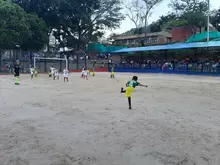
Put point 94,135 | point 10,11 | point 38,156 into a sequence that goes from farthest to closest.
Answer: point 10,11 < point 94,135 < point 38,156

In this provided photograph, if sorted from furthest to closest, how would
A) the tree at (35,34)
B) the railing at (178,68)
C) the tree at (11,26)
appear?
1. the tree at (35,34)
2. the tree at (11,26)
3. the railing at (178,68)

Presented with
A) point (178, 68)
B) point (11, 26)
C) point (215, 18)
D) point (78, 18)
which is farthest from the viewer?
point (215, 18)

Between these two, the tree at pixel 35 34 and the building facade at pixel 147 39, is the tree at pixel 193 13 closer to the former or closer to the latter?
the building facade at pixel 147 39

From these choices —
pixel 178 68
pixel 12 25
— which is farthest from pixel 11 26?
pixel 178 68

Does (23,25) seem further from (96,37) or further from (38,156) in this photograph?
(38,156)

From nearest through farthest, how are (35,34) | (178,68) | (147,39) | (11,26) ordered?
(178,68) → (11,26) → (35,34) → (147,39)

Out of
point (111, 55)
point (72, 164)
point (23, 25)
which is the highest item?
point (23, 25)

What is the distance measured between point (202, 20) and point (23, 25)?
30664 mm

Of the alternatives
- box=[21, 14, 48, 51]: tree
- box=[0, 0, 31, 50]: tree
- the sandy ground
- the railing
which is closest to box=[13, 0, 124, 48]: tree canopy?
box=[21, 14, 48, 51]: tree

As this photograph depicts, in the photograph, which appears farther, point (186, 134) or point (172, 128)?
point (172, 128)

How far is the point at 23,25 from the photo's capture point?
3697cm

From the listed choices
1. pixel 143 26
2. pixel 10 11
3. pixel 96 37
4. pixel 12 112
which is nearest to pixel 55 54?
pixel 96 37

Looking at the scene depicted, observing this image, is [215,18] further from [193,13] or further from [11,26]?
[11,26]

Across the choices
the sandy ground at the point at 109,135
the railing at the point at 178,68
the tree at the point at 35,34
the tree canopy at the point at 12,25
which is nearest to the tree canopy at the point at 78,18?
the tree at the point at 35,34
